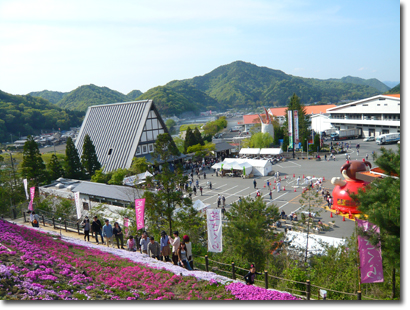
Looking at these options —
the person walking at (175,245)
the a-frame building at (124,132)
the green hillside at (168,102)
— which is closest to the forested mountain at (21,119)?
the a-frame building at (124,132)

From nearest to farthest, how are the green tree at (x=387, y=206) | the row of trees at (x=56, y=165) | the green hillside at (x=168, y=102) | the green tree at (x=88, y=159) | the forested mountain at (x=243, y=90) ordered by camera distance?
the green tree at (x=387, y=206)
the row of trees at (x=56, y=165)
the green tree at (x=88, y=159)
the green hillside at (x=168, y=102)
the forested mountain at (x=243, y=90)

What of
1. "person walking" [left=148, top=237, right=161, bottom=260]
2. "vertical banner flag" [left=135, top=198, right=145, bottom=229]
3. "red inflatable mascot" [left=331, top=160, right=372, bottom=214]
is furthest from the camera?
"red inflatable mascot" [left=331, top=160, right=372, bottom=214]

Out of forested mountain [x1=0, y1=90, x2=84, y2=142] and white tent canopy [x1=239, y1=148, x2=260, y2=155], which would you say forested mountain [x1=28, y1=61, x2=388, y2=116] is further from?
white tent canopy [x1=239, y1=148, x2=260, y2=155]

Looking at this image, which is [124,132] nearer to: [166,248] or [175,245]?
[166,248]

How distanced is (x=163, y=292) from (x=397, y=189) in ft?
18.8

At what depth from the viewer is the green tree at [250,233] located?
10711 millimetres

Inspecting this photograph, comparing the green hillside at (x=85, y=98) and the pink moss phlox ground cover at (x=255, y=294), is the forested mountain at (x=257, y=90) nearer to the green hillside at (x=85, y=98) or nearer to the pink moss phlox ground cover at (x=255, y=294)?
the green hillside at (x=85, y=98)

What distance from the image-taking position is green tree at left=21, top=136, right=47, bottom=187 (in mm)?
23578

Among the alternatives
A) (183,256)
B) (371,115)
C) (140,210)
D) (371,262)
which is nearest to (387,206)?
(371,262)

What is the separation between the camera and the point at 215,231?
9.50 meters

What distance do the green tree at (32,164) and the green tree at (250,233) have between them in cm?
1796

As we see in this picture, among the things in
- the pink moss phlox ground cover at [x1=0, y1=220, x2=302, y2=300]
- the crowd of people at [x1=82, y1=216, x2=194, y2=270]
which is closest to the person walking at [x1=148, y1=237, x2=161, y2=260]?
the crowd of people at [x1=82, y1=216, x2=194, y2=270]

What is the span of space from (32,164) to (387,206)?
24.2 meters

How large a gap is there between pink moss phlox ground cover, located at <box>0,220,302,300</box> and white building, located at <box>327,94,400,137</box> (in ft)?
139
